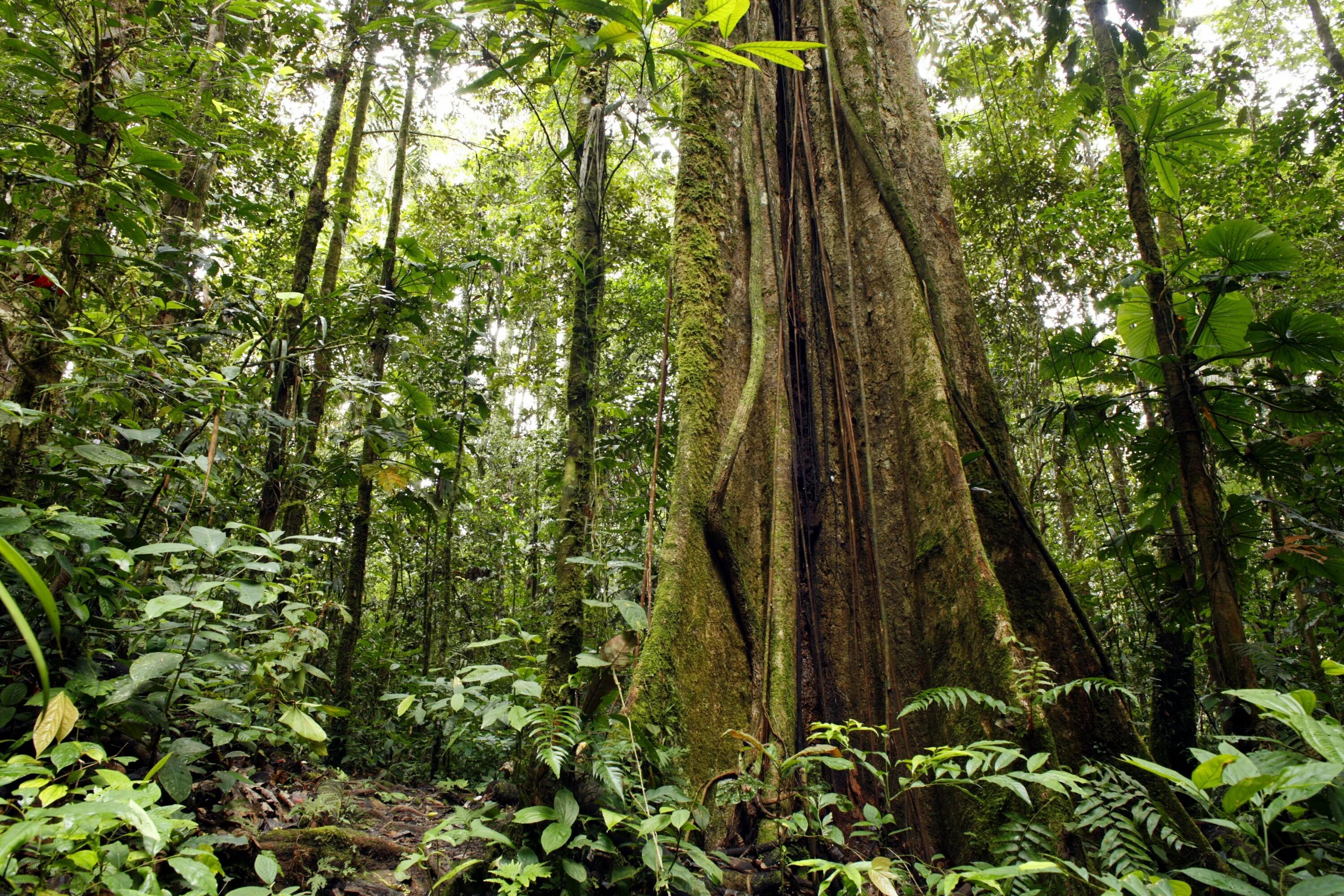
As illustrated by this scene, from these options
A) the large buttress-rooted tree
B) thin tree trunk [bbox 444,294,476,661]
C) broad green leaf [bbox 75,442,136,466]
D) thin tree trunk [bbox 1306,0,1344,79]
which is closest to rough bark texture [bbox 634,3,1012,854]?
the large buttress-rooted tree

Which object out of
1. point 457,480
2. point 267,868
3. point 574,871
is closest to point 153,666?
point 267,868

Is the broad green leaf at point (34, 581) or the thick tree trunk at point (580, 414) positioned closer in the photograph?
the broad green leaf at point (34, 581)

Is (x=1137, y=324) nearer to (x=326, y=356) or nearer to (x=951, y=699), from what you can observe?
(x=951, y=699)

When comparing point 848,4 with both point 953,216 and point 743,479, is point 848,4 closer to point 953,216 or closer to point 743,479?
point 953,216

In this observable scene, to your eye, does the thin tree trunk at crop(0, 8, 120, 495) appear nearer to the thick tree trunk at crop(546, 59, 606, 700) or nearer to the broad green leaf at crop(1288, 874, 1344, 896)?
the thick tree trunk at crop(546, 59, 606, 700)

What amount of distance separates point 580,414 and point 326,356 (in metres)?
2.49

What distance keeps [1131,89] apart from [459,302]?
306 inches

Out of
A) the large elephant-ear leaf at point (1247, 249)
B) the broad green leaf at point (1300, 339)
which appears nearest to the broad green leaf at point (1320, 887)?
the broad green leaf at point (1300, 339)

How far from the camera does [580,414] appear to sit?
286cm

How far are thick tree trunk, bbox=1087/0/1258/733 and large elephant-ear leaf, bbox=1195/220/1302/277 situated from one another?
183 mm

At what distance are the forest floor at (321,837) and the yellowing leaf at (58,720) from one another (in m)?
0.45

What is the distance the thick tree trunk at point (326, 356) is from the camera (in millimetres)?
3885

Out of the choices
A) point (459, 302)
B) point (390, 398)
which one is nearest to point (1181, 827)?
point (390, 398)

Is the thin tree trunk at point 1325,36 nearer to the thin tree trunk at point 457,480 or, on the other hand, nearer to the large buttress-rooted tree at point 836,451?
the large buttress-rooted tree at point 836,451
